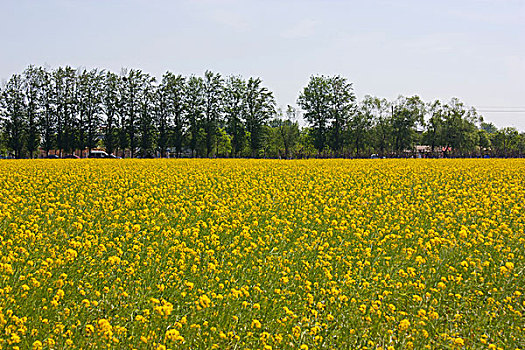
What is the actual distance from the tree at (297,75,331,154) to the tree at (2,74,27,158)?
3889cm

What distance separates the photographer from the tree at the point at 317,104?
6819 centimetres

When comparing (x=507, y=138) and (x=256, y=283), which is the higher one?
(x=507, y=138)

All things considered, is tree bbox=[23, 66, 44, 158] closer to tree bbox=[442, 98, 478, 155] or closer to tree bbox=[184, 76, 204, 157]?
tree bbox=[184, 76, 204, 157]

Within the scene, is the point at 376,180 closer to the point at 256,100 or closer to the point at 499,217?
the point at 499,217

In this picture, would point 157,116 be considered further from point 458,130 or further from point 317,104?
point 458,130

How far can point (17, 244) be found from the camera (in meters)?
6.32

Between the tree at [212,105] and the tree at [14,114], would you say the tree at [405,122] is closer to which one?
the tree at [212,105]

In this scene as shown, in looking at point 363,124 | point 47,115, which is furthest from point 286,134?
Result: point 47,115

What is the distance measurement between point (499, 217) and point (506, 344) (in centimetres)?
568

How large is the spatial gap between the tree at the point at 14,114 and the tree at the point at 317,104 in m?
38.9

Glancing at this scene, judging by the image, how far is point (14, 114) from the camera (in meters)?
57.9

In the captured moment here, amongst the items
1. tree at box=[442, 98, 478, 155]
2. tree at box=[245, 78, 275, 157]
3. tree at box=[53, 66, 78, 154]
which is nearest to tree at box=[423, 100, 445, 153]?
tree at box=[442, 98, 478, 155]

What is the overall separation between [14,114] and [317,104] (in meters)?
41.9

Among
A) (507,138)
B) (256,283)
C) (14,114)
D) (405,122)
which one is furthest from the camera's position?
(507,138)
